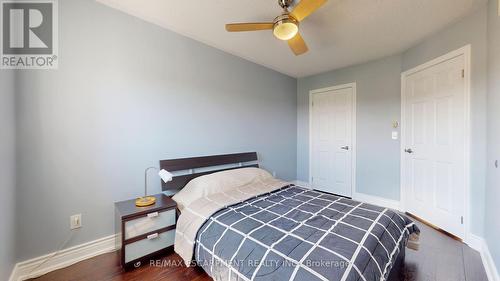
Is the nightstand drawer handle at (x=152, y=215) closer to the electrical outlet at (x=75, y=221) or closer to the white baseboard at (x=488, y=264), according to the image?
the electrical outlet at (x=75, y=221)

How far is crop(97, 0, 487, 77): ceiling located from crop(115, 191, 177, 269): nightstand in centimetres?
194

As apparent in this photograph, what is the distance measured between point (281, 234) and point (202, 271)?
86 cm

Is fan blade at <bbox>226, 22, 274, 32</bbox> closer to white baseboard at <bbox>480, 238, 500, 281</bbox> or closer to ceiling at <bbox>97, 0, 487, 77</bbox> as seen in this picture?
ceiling at <bbox>97, 0, 487, 77</bbox>

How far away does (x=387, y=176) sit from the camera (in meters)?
3.14

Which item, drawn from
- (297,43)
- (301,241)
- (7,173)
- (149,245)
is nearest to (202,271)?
(149,245)

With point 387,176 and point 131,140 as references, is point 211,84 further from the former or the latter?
point 387,176

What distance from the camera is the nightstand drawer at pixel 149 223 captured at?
65.9 inches

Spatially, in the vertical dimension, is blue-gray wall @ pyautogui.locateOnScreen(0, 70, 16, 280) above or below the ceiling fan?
below

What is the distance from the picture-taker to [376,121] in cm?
324

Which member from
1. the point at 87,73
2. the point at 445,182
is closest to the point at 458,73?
the point at 445,182

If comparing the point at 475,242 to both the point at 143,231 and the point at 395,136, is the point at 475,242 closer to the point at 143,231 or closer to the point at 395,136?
the point at 395,136

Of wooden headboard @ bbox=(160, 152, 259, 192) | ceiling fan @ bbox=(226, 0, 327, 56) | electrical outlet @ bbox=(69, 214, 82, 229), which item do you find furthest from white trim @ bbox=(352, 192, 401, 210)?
electrical outlet @ bbox=(69, 214, 82, 229)

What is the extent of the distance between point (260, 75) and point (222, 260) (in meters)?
2.91

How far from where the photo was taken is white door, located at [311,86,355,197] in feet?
11.7
